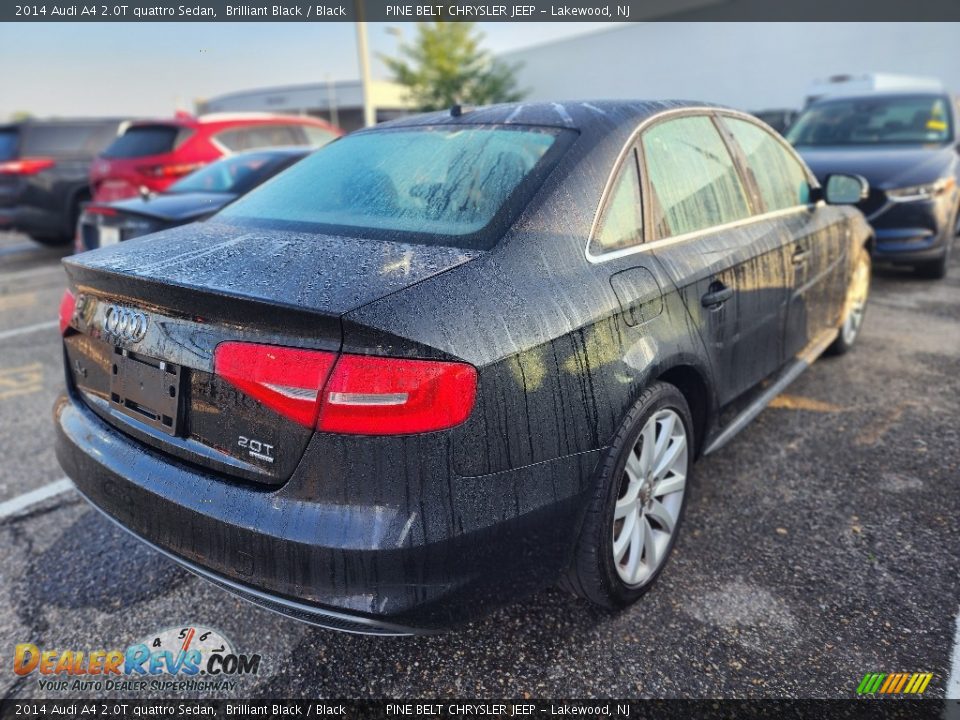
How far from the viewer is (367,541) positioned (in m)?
1.46

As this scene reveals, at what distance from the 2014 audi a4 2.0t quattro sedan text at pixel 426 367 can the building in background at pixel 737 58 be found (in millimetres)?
14854

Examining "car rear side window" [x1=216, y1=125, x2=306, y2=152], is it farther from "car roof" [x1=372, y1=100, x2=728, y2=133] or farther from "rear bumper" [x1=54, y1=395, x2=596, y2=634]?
"rear bumper" [x1=54, y1=395, x2=596, y2=634]

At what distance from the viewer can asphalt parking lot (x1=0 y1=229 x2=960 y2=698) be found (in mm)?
1902

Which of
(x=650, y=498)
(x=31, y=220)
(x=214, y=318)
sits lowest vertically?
(x=650, y=498)

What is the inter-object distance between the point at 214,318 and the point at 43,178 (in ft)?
30.6

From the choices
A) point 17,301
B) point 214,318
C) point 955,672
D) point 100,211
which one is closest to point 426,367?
point 214,318

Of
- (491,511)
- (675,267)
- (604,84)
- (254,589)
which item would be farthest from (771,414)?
(604,84)

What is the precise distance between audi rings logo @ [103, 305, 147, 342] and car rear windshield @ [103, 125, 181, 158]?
6323mm

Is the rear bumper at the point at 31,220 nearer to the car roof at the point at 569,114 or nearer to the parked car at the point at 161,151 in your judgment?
the parked car at the point at 161,151

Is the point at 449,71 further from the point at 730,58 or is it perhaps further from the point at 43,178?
the point at 43,178

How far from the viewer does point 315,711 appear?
5.98ft

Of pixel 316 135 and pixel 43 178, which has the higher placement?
pixel 316 135

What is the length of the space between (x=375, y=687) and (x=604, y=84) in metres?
28.5

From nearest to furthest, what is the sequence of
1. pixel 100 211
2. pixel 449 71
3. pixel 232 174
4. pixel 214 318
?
pixel 214 318, pixel 100 211, pixel 232 174, pixel 449 71
